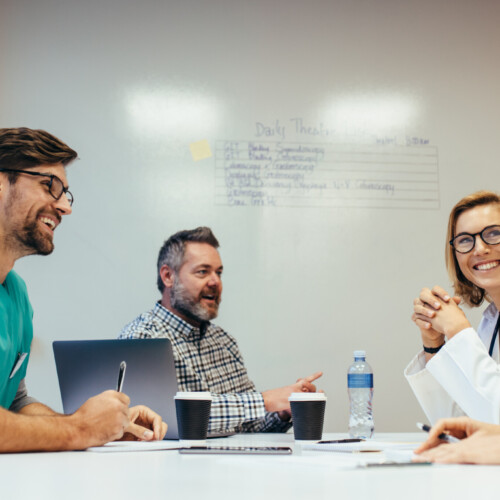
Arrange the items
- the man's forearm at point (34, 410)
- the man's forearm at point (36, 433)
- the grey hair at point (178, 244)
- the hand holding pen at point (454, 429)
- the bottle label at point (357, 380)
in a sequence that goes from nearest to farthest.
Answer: the hand holding pen at point (454, 429)
the man's forearm at point (36, 433)
the man's forearm at point (34, 410)
the bottle label at point (357, 380)
the grey hair at point (178, 244)

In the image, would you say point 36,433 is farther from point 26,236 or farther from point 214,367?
point 214,367

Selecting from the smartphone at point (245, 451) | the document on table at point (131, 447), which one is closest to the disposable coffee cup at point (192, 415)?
the document on table at point (131, 447)

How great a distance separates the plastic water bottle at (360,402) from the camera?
65.2 inches

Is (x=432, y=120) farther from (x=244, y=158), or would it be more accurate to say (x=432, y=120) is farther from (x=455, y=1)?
(x=244, y=158)

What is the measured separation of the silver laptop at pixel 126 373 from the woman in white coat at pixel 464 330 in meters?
0.65

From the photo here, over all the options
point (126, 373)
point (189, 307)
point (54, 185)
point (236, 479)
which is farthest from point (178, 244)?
point (236, 479)

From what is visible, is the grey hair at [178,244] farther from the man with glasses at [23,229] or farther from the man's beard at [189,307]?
the man with glasses at [23,229]

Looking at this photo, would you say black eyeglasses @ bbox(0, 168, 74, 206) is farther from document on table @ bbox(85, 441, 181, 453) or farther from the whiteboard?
the whiteboard

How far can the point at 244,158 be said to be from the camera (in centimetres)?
276

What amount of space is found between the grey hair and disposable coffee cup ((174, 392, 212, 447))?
122 cm

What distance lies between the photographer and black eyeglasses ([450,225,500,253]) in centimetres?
185

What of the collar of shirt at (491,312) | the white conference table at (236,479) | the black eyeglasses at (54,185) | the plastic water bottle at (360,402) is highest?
the black eyeglasses at (54,185)

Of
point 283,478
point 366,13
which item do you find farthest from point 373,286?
point 283,478

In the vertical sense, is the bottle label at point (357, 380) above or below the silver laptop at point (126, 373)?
below
